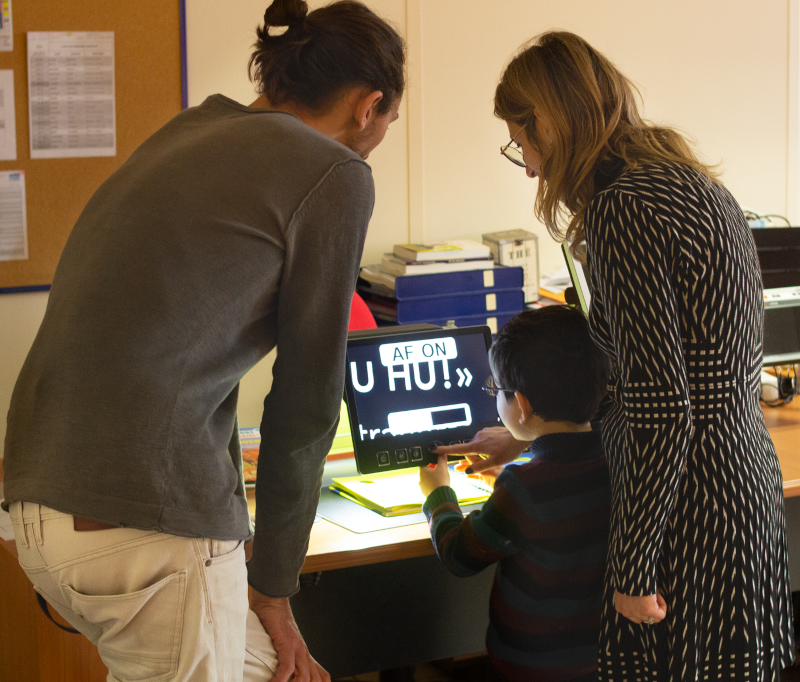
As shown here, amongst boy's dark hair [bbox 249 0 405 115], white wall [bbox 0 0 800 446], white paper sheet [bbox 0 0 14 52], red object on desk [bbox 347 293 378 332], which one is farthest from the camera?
white wall [bbox 0 0 800 446]

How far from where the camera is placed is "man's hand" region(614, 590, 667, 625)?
1.22 meters

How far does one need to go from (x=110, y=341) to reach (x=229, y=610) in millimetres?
347

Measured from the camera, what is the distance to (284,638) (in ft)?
3.87

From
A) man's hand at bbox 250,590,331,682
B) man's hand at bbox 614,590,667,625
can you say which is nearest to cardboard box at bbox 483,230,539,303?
man's hand at bbox 614,590,667,625

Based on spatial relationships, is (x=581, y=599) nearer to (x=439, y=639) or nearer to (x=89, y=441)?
(x=439, y=639)

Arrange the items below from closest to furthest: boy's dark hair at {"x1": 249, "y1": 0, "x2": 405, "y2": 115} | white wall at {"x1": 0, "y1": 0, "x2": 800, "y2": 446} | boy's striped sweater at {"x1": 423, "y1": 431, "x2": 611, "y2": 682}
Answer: boy's dark hair at {"x1": 249, "y1": 0, "x2": 405, "y2": 115}, boy's striped sweater at {"x1": 423, "y1": 431, "x2": 611, "y2": 682}, white wall at {"x1": 0, "y1": 0, "x2": 800, "y2": 446}

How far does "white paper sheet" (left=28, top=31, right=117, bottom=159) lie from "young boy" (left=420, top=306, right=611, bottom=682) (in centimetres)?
178

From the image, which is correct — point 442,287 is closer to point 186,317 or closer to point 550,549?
point 550,549

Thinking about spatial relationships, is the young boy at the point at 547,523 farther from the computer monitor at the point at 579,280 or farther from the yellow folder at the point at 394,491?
the computer monitor at the point at 579,280

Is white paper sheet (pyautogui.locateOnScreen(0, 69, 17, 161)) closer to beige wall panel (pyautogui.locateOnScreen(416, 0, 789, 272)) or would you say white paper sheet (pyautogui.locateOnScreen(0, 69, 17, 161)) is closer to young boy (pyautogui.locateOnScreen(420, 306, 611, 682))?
beige wall panel (pyautogui.locateOnScreen(416, 0, 789, 272))

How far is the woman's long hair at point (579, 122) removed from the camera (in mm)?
1300

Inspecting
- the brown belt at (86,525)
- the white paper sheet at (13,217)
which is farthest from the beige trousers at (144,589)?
the white paper sheet at (13,217)

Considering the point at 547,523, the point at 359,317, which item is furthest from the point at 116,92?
the point at 547,523

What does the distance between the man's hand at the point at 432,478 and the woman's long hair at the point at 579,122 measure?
0.56 meters
